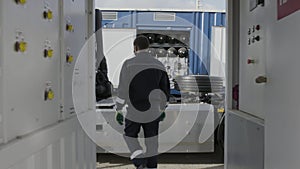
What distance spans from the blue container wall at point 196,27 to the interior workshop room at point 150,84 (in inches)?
0.7

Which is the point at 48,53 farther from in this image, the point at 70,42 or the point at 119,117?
the point at 119,117

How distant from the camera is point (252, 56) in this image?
8.32 ft

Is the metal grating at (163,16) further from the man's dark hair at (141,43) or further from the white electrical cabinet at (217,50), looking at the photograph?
the man's dark hair at (141,43)

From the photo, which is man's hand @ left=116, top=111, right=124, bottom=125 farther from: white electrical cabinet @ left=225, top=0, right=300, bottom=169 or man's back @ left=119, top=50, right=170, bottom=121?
white electrical cabinet @ left=225, top=0, right=300, bottom=169

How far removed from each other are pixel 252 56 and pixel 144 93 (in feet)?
4.35

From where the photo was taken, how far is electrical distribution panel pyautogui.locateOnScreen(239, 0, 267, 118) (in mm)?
2326

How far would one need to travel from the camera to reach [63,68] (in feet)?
7.25

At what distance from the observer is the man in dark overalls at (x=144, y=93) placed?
3561mm

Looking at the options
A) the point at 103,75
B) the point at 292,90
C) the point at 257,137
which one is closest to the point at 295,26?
the point at 292,90

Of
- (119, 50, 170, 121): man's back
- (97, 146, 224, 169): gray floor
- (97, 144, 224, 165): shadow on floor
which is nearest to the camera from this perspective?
(119, 50, 170, 121): man's back

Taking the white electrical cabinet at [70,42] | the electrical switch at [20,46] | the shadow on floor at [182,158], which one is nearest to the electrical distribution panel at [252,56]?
the white electrical cabinet at [70,42]

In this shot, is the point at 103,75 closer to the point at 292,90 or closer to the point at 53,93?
the point at 53,93

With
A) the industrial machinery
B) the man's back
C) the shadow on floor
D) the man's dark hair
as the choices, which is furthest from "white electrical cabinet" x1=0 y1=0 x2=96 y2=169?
the shadow on floor

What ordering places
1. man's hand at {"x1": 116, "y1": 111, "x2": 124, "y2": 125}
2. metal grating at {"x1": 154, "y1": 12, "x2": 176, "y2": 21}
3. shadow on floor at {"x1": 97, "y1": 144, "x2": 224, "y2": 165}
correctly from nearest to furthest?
man's hand at {"x1": 116, "y1": 111, "x2": 124, "y2": 125} < shadow on floor at {"x1": 97, "y1": 144, "x2": 224, "y2": 165} < metal grating at {"x1": 154, "y1": 12, "x2": 176, "y2": 21}
